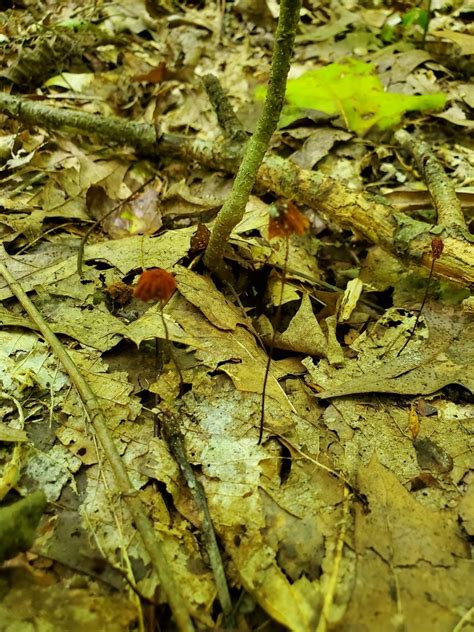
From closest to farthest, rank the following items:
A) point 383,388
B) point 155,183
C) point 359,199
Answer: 1. point 383,388
2. point 359,199
3. point 155,183

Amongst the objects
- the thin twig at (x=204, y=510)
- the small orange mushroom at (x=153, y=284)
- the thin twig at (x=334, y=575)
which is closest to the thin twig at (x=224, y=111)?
the small orange mushroom at (x=153, y=284)

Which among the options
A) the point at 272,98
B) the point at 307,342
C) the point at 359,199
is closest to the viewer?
the point at 272,98

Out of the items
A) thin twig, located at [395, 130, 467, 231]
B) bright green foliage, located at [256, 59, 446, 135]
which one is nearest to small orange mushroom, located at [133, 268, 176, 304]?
thin twig, located at [395, 130, 467, 231]

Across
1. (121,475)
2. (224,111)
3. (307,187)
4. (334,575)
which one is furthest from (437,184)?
(121,475)

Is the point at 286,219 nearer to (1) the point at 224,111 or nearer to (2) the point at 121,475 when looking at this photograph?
(2) the point at 121,475

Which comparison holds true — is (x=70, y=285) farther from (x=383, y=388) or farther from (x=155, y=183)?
(x=383, y=388)

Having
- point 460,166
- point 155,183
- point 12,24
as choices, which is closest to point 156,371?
point 155,183
